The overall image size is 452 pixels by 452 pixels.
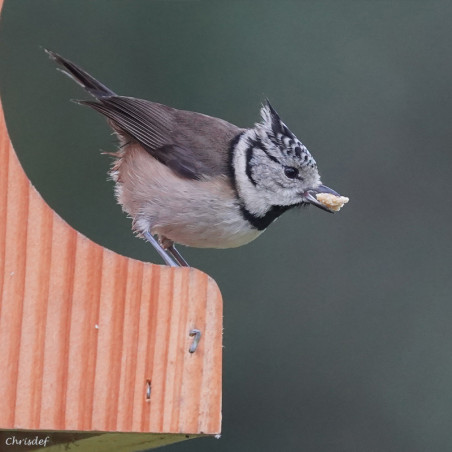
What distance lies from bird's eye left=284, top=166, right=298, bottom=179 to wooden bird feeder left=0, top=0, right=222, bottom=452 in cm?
105

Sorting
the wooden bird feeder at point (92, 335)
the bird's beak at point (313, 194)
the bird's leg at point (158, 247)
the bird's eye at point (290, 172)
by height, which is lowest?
the wooden bird feeder at point (92, 335)

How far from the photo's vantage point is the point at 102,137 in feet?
21.4

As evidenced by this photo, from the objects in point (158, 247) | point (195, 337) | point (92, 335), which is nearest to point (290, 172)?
point (158, 247)

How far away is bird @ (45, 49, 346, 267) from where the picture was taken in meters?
3.63

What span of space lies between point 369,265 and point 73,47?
2060 mm

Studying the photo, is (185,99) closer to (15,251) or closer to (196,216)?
(196,216)

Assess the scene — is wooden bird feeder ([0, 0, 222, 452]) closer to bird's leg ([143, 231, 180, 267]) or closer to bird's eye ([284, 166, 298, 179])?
bird's leg ([143, 231, 180, 267])

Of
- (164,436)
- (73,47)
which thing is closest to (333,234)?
(73,47)

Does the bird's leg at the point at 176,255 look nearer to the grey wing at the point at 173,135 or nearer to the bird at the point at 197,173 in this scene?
the bird at the point at 197,173
